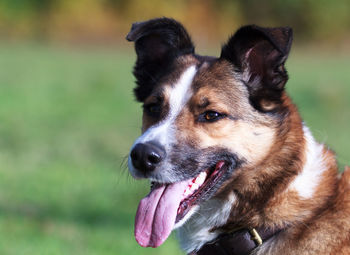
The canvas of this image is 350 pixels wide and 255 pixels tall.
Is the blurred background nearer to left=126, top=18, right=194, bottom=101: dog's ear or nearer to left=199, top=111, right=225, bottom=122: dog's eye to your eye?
left=126, top=18, right=194, bottom=101: dog's ear

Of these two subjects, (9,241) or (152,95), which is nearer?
(152,95)

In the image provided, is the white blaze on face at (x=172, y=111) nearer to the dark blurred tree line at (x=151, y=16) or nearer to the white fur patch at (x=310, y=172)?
the white fur patch at (x=310, y=172)

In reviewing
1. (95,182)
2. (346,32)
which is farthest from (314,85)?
(346,32)

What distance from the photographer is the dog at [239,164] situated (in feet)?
11.4

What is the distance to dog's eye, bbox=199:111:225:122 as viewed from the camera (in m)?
3.87

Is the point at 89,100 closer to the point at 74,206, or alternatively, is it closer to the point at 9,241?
the point at 74,206

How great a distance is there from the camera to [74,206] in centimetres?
718

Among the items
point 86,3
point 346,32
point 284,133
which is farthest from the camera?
point 346,32

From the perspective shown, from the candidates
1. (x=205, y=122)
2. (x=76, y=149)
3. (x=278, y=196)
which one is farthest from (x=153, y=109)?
(x=76, y=149)

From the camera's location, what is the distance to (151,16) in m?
43.8

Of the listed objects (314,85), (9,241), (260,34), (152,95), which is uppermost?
(260,34)

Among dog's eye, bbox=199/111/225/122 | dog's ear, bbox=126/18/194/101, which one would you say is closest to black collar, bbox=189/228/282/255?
dog's eye, bbox=199/111/225/122

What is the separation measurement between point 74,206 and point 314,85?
48.1 ft

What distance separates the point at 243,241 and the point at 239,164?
20.8 inches
